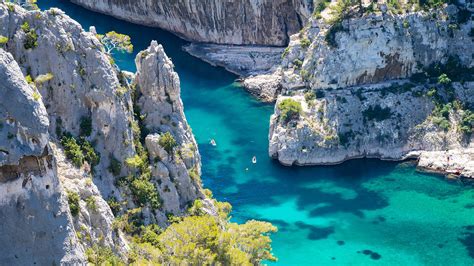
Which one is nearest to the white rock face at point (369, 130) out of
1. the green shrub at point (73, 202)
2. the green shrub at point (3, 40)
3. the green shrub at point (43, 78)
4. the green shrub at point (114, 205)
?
the green shrub at point (114, 205)

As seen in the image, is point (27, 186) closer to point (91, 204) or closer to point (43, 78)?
point (91, 204)

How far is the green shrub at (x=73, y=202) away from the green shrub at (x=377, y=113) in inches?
1694

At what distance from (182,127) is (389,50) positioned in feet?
116

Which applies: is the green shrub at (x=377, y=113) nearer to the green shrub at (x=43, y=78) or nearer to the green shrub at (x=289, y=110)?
the green shrub at (x=289, y=110)

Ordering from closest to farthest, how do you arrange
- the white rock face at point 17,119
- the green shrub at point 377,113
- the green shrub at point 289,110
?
the white rock face at point 17,119, the green shrub at point 289,110, the green shrub at point 377,113

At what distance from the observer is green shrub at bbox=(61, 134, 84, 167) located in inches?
1559

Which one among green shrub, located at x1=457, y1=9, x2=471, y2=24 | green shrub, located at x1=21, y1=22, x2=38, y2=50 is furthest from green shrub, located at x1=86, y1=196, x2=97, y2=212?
green shrub, located at x1=457, y1=9, x2=471, y2=24

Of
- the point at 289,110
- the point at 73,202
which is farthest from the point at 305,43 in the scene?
the point at 73,202

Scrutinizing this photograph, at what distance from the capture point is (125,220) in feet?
138

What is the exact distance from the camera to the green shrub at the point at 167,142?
45.2 meters

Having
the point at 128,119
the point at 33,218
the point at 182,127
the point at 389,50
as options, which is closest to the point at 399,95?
the point at 389,50

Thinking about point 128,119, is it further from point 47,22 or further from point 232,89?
point 232,89

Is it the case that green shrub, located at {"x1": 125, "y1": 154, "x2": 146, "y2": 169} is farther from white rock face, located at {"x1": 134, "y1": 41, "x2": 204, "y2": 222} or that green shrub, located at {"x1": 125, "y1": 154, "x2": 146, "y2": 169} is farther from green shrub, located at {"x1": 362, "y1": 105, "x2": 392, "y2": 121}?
green shrub, located at {"x1": 362, "y1": 105, "x2": 392, "y2": 121}

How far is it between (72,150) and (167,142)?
6921 millimetres
